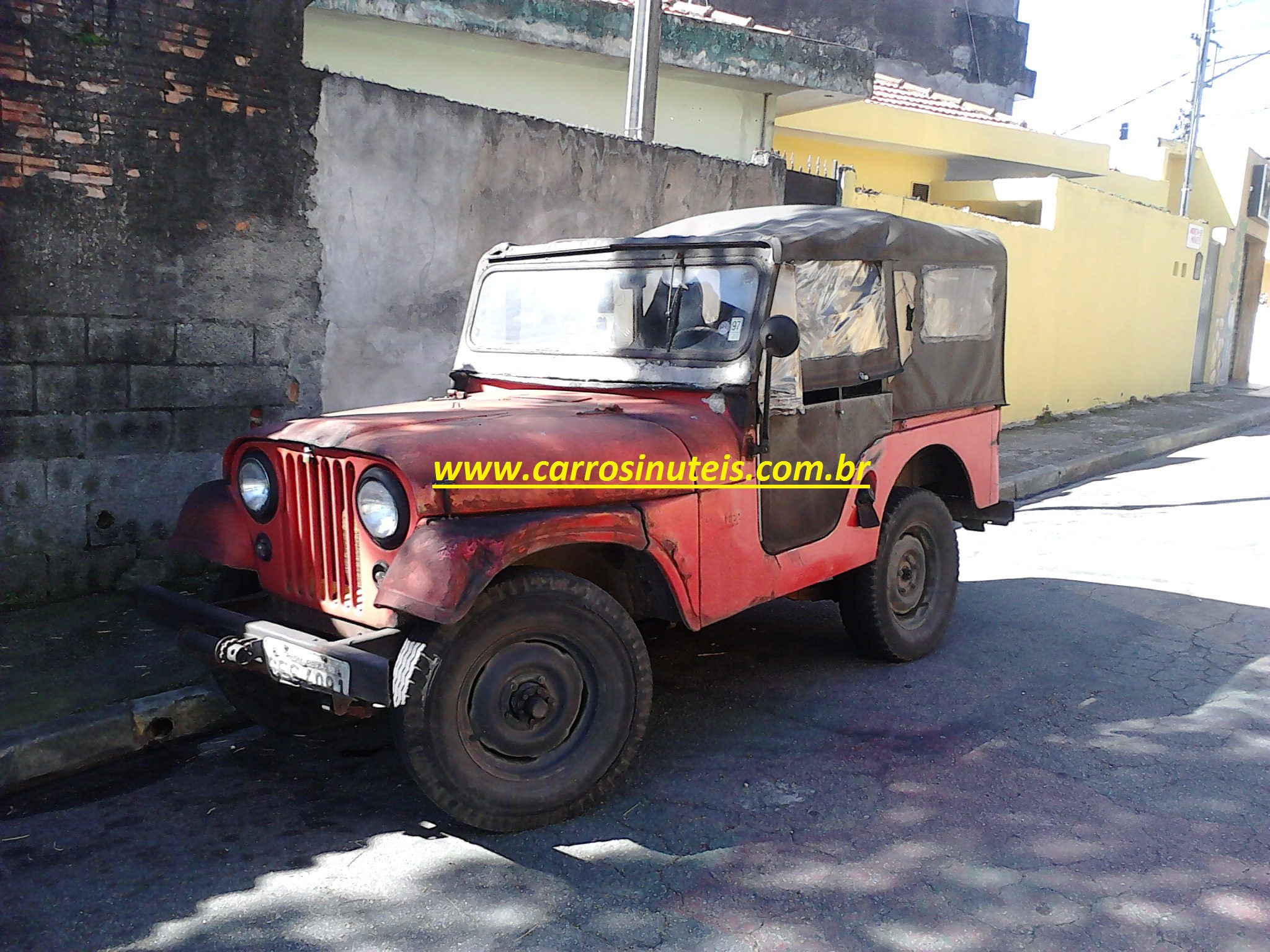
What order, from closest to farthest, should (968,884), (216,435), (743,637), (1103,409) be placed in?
1. (968,884)
2. (743,637)
3. (216,435)
4. (1103,409)

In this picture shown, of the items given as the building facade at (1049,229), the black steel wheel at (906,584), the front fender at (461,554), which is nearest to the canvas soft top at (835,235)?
the black steel wheel at (906,584)

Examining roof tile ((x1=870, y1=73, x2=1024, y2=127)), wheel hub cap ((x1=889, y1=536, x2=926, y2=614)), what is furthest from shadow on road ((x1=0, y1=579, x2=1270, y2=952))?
roof tile ((x1=870, y1=73, x2=1024, y2=127))

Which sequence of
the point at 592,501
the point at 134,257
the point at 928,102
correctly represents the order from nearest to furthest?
the point at 592,501 < the point at 134,257 < the point at 928,102

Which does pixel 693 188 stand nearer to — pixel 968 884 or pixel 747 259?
pixel 747 259

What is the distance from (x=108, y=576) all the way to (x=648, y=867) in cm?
399

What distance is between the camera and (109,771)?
4.19 m

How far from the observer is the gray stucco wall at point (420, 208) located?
6.62 m

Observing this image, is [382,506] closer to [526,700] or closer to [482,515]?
[482,515]

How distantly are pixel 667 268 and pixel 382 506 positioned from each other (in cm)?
167

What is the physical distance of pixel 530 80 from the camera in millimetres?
10789

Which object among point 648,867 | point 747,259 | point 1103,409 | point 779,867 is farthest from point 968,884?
point 1103,409

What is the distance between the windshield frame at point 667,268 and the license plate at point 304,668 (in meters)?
1.82

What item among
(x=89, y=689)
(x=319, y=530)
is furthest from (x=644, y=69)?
(x=89, y=689)

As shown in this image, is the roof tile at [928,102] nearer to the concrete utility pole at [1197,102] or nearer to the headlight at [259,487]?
the concrete utility pole at [1197,102]
